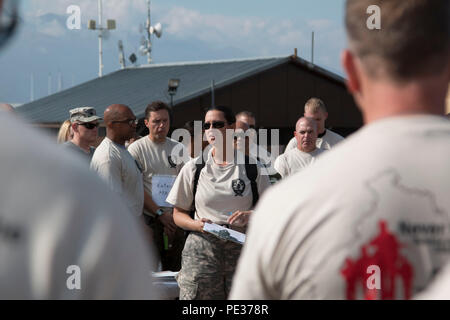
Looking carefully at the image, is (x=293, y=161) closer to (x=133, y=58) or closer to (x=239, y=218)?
(x=239, y=218)

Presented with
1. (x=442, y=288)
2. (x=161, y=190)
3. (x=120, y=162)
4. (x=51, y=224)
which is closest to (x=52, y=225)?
(x=51, y=224)

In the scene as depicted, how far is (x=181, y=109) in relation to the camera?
1177 inches

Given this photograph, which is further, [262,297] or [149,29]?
[149,29]

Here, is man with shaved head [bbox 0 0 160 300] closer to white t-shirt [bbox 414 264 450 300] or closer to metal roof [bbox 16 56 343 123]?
white t-shirt [bbox 414 264 450 300]

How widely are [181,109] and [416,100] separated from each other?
2821 cm

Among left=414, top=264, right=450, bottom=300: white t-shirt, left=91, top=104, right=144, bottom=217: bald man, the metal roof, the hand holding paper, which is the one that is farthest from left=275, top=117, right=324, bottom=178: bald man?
the metal roof

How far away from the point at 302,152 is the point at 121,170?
2.32m

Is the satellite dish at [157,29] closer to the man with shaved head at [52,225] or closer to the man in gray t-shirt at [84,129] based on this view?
the man in gray t-shirt at [84,129]

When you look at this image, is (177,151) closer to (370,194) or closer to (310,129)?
(310,129)

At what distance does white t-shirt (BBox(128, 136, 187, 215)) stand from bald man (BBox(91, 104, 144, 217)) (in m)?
1.03

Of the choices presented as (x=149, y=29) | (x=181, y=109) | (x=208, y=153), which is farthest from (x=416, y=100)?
(x=149, y=29)

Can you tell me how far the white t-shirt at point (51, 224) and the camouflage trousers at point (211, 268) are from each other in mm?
5063

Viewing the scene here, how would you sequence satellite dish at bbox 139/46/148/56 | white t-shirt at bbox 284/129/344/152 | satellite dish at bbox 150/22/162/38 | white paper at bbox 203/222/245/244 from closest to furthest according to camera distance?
white paper at bbox 203/222/245/244 < white t-shirt at bbox 284/129/344/152 < satellite dish at bbox 150/22/162/38 < satellite dish at bbox 139/46/148/56

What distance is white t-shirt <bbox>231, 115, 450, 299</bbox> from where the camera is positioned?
176 centimetres
